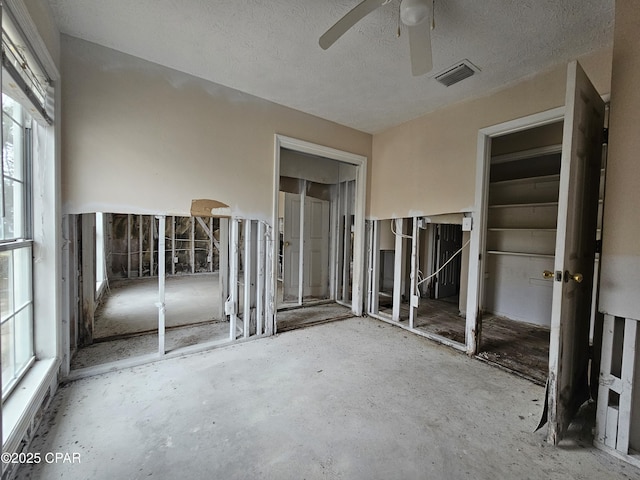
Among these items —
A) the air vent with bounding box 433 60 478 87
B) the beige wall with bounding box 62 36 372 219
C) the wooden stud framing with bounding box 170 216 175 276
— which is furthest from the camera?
the wooden stud framing with bounding box 170 216 175 276

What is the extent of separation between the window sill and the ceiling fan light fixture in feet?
9.58

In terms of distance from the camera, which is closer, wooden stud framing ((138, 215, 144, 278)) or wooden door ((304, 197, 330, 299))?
wooden door ((304, 197, 330, 299))

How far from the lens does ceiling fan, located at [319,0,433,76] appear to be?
4.92 feet

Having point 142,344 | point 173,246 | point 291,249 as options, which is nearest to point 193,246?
point 173,246

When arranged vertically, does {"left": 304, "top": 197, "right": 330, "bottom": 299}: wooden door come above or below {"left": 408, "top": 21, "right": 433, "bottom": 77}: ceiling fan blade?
below

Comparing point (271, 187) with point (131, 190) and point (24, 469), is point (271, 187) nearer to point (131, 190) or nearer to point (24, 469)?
point (131, 190)

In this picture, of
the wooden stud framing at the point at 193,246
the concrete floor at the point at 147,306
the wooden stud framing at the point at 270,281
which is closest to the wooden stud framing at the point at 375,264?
the wooden stud framing at the point at 270,281

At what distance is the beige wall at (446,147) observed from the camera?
2311 millimetres

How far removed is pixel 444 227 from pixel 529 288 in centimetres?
160

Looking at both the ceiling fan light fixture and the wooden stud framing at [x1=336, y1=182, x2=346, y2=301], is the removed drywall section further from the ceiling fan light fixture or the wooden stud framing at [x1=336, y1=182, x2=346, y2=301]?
the wooden stud framing at [x1=336, y1=182, x2=346, y2=301]

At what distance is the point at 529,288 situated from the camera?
3.78m

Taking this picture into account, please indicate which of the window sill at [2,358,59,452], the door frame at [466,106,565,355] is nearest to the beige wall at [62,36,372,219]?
the window sill at [2,358,59,452]

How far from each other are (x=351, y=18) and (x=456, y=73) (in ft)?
4.49

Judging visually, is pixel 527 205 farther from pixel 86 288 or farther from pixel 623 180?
pixel 86 288
